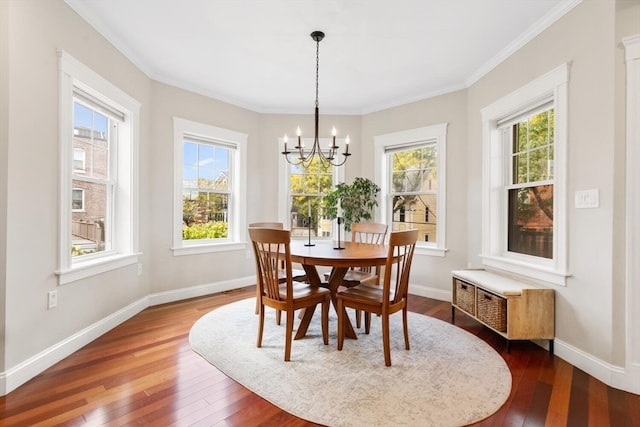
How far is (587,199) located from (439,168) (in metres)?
1.89

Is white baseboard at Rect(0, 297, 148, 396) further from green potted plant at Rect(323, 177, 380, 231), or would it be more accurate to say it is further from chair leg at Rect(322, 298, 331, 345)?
green potted plant at Rect(323, 177, 380, 231)

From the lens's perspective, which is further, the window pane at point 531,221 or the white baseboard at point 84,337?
the window pane at point 531,221

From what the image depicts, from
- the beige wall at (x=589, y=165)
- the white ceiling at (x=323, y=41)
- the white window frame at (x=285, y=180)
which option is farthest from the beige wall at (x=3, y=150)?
the beige wall at (x=589, y=165)

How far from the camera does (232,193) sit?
177 inches

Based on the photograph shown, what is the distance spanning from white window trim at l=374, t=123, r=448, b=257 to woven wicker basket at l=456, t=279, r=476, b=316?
0.85 m

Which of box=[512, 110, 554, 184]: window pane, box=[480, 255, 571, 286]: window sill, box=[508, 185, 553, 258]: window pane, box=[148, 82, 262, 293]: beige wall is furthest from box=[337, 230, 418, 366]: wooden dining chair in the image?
box=[148, 82, 262, 293]: beige wall

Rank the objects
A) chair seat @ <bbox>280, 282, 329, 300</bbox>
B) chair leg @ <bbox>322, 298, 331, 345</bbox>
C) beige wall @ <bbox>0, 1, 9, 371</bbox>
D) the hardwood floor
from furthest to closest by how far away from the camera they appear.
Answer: chair leg @ <bbox>322, 298, 331, 345</bbox>, chair seat @ <bbox>280, 282, 329, 300</bbox>, beige wall @ <bbox>0, 1, 9, 371</bbox>, the hardwood floor

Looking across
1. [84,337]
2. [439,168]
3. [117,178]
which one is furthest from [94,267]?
[439,168]

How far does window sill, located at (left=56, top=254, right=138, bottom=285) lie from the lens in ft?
7.74

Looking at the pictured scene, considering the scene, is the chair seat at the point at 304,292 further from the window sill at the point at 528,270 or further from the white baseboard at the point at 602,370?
the white baseboard at the point at 602,370

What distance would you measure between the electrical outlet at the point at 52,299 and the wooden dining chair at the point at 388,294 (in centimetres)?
210

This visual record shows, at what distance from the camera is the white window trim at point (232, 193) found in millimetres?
3832

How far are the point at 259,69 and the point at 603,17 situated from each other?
2942 millimetres

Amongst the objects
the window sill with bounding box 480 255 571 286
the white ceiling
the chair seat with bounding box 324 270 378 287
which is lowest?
the chair seat with bounding box 324 270 378 287
